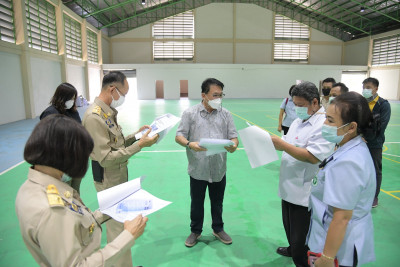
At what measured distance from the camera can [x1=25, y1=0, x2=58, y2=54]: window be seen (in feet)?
46.2

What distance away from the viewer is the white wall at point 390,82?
25.8m

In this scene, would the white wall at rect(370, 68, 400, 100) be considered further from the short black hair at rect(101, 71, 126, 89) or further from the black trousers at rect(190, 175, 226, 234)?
the short black hair at rect(101, 71, 126, 89)

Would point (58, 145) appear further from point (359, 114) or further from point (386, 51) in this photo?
point (386, 51)

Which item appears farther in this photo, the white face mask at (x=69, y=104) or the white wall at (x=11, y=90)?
the white wall at (x=11, y=90)

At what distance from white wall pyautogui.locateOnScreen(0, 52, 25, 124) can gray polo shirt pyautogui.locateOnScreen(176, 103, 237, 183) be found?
12355 mm

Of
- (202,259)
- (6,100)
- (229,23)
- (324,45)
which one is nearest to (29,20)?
(6,100)

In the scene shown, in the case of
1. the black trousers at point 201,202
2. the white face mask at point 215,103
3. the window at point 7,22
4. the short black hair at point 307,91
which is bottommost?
the black trousers at point 201,202

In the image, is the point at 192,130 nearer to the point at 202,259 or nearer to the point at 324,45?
the point at 202,259

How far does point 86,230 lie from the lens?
1.34 meters

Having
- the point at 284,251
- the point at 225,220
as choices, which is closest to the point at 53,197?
the point at 284,251

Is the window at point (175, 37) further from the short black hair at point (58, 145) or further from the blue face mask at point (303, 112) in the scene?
the short black hair at point (58, 145)

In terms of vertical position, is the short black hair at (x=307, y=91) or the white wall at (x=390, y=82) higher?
the white wall at (x=390, y=82)

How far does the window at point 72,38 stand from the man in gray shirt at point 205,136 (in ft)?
62.9

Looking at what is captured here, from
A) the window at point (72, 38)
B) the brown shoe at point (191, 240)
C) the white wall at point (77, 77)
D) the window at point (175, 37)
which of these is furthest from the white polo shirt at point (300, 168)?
the window at point (175, 37)
